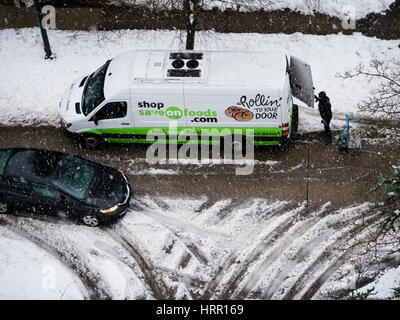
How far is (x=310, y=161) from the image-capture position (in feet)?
49.8

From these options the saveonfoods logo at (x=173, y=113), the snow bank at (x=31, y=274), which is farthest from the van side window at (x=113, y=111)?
the snow bank at (x=31, y=274)

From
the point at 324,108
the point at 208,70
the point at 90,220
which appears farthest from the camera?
the point at 324,108

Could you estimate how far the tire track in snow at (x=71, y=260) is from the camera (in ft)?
39.9

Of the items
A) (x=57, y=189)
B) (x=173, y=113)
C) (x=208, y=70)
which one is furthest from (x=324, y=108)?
(x=57, y=189)

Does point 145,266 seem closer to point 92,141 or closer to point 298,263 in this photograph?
point 298,263

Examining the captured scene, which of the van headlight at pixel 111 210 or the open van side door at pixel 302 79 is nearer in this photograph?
the van headlight at pixel 111 210

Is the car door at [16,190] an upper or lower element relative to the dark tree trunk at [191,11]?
lower

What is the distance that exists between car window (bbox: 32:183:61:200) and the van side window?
9.12ft

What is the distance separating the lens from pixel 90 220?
1340 cm

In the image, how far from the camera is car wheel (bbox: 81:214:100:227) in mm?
13289

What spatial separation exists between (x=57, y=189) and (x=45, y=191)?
334 millimetres

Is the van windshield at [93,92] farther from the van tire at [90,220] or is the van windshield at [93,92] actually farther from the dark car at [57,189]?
the van tire at [90,220]
